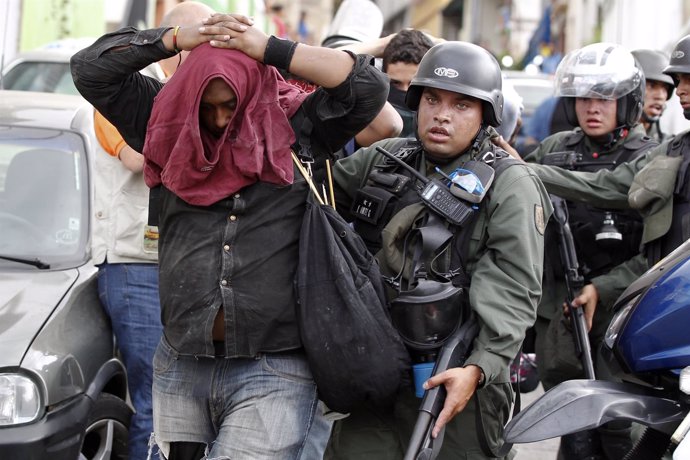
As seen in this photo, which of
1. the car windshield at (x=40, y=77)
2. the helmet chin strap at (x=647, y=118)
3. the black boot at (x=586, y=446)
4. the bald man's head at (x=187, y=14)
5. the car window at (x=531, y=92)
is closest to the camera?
the bald man's head at (x=187, y=14)

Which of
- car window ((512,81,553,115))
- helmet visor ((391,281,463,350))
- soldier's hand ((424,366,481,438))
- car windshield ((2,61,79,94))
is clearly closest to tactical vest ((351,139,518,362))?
helmet visor ((391,281,463,350))

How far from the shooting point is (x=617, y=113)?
5.05 metres

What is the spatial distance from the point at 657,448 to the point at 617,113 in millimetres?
2359

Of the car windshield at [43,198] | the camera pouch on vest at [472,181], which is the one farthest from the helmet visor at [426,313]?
the car windshield at [43,198]

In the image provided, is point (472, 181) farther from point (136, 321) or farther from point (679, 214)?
point (136, 321)

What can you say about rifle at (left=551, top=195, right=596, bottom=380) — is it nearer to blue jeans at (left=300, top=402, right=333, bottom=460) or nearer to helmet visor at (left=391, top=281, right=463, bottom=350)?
helmet visor at (left=391, top=281, right=463, bottom=350)

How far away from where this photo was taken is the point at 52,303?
4121 millimetres

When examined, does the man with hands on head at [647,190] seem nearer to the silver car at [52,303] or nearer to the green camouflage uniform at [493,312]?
the green camouflage uniform at [493,312]

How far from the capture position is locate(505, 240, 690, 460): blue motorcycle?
9.55 ft

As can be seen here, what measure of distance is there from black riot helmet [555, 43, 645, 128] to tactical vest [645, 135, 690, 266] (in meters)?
0.66

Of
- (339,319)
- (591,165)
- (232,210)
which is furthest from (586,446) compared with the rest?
(232,210)

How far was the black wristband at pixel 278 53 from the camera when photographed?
290 cm

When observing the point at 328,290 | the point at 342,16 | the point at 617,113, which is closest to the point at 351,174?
the point at 328,290

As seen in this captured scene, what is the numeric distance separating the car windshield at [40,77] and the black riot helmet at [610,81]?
188 inches
